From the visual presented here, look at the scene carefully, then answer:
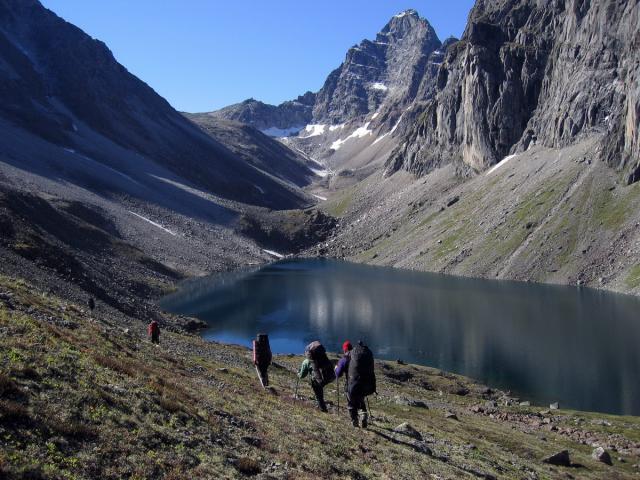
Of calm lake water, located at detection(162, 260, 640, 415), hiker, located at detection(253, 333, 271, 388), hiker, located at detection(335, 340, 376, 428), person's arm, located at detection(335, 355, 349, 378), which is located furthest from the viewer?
calm lake water, located at detection(162, 260, 640, 415)

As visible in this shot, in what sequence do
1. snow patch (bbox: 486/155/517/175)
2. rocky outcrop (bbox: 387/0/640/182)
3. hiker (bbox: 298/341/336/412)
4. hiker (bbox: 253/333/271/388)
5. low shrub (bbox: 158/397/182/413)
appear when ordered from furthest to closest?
snow patch (bbox: 486/155/517/175) < rocky outcrop (bbox: 387/0/640/182) < hiker (bbox: 253/333/271/388) < hiker (bbox: 298/341/336/412) < low shrub (bbox: 158/397/182/413)

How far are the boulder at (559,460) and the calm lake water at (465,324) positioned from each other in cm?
2421

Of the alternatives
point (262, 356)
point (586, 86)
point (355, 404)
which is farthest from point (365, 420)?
point (586, 86)

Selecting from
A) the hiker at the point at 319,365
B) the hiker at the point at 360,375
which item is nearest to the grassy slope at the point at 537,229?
the hiker at the point at 319,365

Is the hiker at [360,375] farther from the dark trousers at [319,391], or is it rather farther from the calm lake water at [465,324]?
the calm lake water at [465,324]

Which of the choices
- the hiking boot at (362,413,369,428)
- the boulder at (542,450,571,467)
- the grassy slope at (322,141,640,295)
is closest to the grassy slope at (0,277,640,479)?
the hiking boot at (362,413,369,428)

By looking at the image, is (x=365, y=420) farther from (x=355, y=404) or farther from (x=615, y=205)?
(x=615, y=205)

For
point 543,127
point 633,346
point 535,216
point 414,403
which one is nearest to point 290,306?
point 633,346

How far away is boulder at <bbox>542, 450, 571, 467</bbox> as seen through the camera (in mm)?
27973

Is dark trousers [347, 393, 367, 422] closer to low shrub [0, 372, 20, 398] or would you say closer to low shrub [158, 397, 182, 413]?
low shrub [158, 397, 182, 413]

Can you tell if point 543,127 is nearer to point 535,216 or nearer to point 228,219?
point 535,216

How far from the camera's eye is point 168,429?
44.7 feet

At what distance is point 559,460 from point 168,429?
2300cm

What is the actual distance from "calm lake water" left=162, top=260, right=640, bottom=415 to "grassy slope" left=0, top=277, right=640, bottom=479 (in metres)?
31.7
